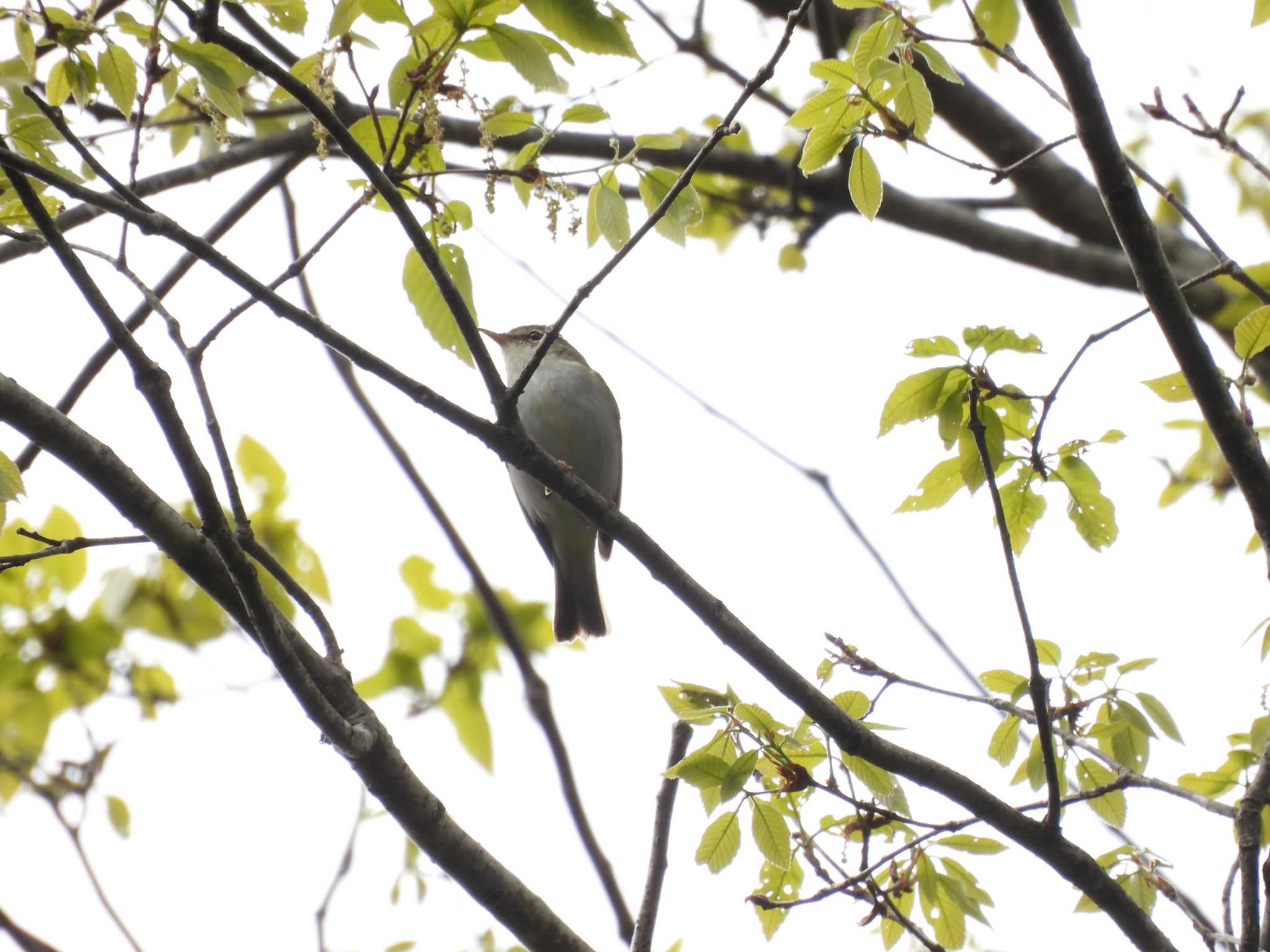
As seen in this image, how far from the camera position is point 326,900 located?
382cm

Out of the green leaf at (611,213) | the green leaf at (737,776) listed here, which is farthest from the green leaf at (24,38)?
the green leaf at (737,776)

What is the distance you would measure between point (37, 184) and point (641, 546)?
1.89 meters

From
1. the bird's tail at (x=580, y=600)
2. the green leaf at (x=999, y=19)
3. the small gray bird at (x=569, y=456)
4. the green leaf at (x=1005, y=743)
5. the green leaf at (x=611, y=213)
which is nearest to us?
the green leaf at (x=611, y=213)

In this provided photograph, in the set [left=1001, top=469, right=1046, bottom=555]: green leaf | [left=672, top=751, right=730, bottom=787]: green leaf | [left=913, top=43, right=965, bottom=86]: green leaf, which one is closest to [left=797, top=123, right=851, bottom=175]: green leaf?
[left=913, top=43, right=965, bottom=86]: green leaf

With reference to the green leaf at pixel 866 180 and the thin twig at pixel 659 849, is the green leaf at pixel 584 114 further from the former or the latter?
the thin twig at pixel 659 849

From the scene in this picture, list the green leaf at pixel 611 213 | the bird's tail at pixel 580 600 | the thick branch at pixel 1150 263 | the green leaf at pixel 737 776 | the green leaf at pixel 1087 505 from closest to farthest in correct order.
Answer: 1. the thick branch at pixel 1150 263
2. the green leaf at pixel 737 776
3. the green leaf at pixel 611 213
4. the green leaf at pixel 1087 505
5. the bird's tail at pixel 580 600

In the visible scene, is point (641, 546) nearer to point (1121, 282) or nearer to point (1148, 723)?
point (1148, 723)

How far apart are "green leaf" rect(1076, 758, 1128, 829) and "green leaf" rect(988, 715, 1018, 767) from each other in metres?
0.19

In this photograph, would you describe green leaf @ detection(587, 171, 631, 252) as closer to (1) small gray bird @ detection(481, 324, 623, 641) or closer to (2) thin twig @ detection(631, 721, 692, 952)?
(2) thin twig @ detection(631, 721, 692, 952)

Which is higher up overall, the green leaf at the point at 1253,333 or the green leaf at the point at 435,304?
the green leaf at the point at 435,304

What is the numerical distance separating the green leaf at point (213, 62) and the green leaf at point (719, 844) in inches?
89.1

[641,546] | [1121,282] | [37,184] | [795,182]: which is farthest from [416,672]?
[1121,282]

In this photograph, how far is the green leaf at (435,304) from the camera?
10.7 feet

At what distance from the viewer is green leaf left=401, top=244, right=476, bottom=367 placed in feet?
10.7
